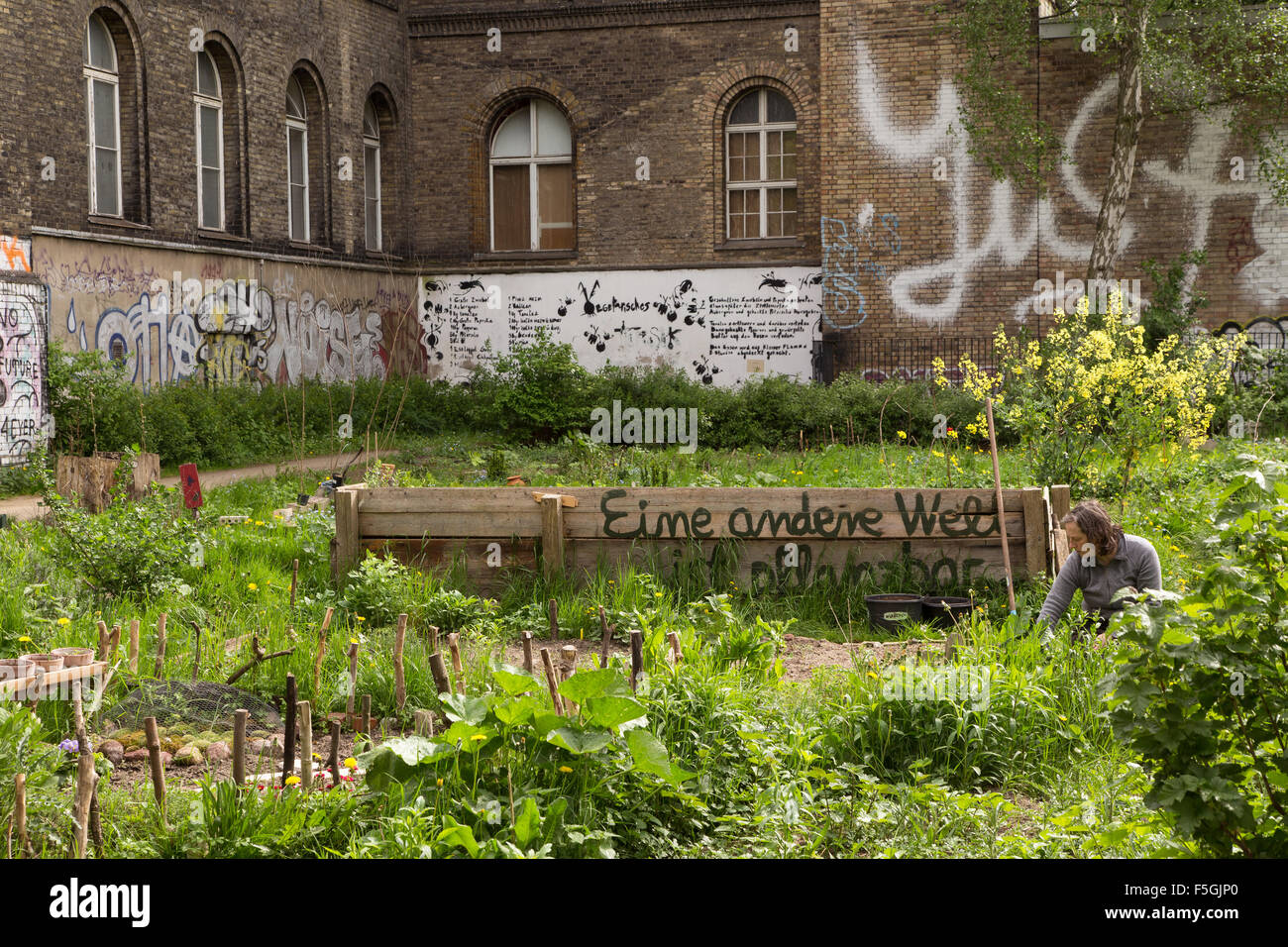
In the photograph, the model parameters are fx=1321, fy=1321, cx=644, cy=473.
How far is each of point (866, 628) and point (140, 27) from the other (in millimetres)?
15951

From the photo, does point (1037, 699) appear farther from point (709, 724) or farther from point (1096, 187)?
point (1096, 187)

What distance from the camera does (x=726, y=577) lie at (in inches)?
325

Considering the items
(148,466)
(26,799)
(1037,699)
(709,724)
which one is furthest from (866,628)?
(148,466)

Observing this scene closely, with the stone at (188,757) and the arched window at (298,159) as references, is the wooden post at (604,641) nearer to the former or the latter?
the stone at (188,757)

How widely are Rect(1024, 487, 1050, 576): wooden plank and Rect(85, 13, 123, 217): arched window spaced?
14.8 metres

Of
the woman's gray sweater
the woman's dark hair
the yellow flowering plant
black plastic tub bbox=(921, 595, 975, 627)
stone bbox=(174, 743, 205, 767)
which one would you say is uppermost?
the yellow flowering plant

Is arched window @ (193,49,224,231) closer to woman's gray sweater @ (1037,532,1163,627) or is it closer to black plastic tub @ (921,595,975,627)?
black plastic tub @ (921,595,975,627)

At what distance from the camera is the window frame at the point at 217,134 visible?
20750 mm

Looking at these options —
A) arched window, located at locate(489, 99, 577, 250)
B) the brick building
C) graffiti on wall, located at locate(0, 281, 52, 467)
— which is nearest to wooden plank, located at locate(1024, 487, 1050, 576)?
graffiti on wall, located at locate(0, 281, 52, 467)

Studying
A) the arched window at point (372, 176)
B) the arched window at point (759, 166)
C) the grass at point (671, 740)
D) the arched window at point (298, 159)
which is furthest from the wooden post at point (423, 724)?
the arched window at point (372, 176)

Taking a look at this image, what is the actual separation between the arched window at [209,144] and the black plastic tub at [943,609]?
1622 centimetres

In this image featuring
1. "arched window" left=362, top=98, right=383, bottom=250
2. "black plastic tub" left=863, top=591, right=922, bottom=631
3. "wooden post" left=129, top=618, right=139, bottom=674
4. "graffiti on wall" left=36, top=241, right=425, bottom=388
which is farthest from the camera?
"arched window" left=362, top=98, right=383, bottom=250

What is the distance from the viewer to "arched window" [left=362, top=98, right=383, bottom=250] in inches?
1022

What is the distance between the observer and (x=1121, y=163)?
66.9ft
